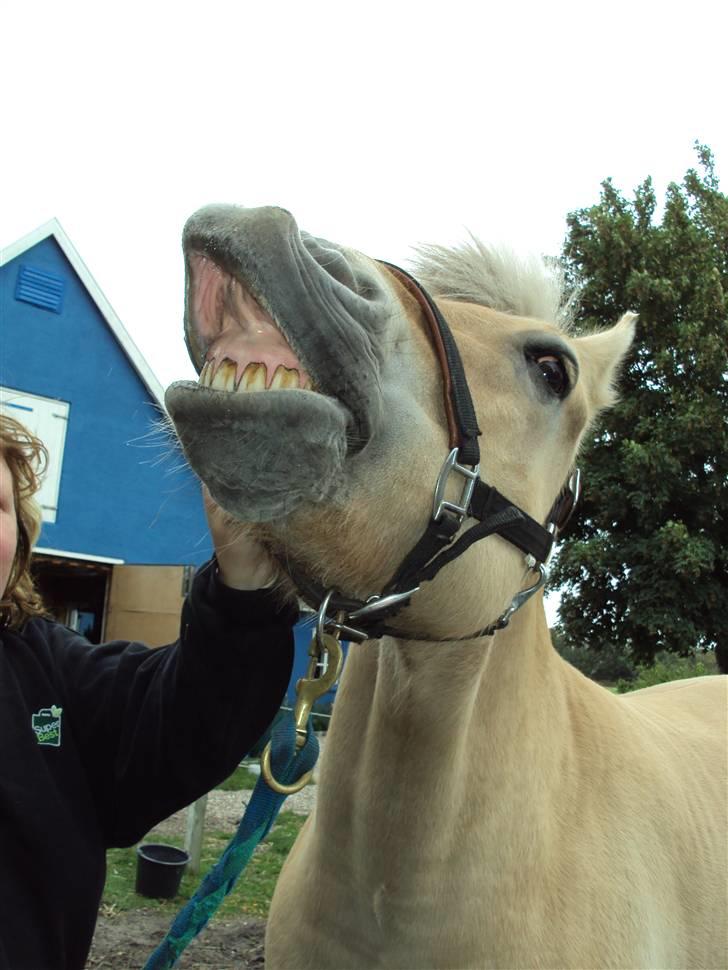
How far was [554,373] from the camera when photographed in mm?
2023

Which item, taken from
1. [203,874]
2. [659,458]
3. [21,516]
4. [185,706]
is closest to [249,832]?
[185,706]

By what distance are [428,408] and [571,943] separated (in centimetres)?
130

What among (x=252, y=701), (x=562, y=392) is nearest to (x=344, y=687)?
(x=252, y=701)

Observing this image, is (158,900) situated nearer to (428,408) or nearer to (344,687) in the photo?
(344,687)

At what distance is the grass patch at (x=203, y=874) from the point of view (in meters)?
5.03

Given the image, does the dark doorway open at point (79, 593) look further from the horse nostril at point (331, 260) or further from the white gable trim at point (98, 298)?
the horse nostril at point (331, 260)

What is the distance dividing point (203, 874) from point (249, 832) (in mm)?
4449

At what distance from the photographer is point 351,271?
5.01 ft

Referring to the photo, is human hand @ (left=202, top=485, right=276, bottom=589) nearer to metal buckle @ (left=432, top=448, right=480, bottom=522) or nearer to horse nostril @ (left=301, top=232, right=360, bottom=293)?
metal buckle @ (left=432, top=448, right=480, bottom=522)

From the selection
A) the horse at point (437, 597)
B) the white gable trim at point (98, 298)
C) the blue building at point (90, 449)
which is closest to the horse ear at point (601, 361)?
the horse at point (437, 597)

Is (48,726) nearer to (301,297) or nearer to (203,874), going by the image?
(301,297)

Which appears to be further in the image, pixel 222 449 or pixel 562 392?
pixel 562 392

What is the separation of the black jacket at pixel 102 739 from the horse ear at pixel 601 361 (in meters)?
1.23

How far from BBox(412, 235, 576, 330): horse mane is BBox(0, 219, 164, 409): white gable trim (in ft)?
32.0
